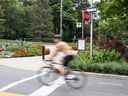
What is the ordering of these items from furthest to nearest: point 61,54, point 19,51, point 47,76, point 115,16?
1. point 19,51
2. point 115,16
3. point 47,76
4. point 61,54

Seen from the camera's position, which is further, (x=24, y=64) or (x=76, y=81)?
(x=24, y=64)

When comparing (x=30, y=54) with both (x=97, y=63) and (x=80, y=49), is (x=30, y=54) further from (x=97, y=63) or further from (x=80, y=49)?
(x=97, y=63)

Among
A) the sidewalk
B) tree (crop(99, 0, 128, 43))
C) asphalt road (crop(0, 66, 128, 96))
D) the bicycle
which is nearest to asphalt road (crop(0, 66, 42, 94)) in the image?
asphalt road (crop(0, 66, 128, 96))

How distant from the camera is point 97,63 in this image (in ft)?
77.0

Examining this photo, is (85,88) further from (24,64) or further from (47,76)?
(24,64)

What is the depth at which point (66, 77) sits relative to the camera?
15391 millimetres

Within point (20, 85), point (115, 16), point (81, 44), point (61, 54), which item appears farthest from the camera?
point (115, 16)

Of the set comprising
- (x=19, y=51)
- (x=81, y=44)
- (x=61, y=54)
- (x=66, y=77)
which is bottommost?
(x=19, y=51)

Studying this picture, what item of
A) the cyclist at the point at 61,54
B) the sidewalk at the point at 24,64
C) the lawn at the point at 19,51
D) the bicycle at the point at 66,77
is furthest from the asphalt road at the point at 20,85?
the lawn at the point at 19,51

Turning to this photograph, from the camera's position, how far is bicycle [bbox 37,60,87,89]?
1544 cm

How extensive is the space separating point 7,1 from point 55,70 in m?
52.4

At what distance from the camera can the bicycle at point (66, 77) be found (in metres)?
15.4

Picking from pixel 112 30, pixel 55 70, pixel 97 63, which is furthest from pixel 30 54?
pixel 55 70

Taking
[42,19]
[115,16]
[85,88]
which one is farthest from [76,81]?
[42,19]
